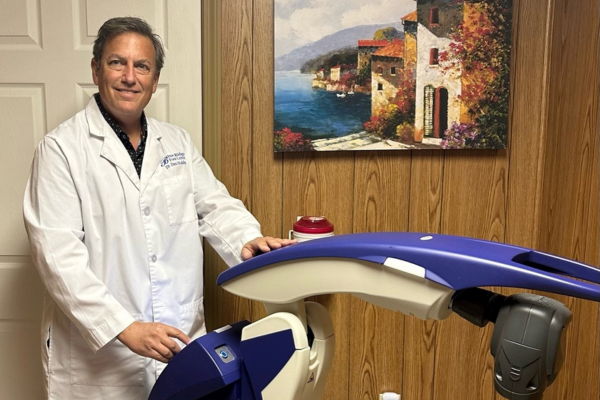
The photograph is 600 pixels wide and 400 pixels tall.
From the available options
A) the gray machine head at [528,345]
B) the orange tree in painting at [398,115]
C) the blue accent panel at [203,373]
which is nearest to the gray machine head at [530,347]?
the gray machine head at [528,345]

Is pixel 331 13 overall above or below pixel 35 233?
above

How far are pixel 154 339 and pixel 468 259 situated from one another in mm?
729

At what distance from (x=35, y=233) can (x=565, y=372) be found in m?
1.74

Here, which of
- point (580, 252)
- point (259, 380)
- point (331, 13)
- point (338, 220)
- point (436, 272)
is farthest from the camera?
point (338, 220)

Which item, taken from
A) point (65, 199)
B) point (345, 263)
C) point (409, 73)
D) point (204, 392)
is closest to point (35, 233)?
point (65, 199)

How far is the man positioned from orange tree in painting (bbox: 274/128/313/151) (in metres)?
A: 0.37

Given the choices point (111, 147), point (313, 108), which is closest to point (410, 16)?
point (313, 108)

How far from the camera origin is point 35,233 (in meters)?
1.36

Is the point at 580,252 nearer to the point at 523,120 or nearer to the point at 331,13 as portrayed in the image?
the point at 523,120

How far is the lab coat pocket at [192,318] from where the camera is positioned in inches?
62.9

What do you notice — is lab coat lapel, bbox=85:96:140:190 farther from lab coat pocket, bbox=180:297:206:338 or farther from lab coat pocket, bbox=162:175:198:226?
lab coat pocket, bbox=180:297:206:338

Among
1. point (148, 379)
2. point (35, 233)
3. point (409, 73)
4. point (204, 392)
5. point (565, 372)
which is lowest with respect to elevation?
point (565, 372)

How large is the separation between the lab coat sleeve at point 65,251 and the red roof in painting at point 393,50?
110cm

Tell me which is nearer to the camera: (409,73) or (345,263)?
(345,263)
